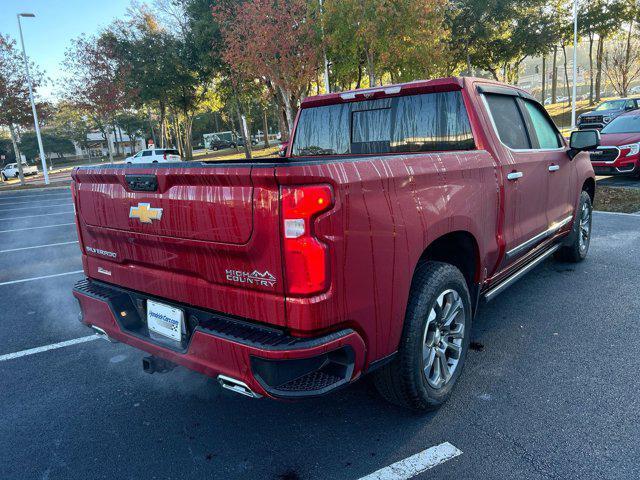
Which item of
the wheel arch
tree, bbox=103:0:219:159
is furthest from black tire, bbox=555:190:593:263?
tree, bbox=103:0:219:159

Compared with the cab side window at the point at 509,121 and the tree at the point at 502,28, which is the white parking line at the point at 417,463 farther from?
the tree at the point at 502,28

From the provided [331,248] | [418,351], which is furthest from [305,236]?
[418,351]

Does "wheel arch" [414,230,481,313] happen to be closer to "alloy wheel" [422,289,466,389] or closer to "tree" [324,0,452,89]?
"alloy wheel" [422,289,466,389]

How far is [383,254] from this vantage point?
2.25 metres

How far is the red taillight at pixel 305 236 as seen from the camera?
1.95 metres

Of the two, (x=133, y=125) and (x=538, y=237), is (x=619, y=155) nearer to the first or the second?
(x=538, y=237)

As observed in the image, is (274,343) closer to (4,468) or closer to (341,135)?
(4,468)

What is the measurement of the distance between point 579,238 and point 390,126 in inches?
125

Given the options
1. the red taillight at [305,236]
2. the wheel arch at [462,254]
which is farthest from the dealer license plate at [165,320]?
the wheel arch at [462,254]

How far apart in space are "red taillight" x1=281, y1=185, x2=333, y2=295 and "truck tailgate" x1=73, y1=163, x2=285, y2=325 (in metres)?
0.05

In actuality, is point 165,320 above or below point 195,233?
below

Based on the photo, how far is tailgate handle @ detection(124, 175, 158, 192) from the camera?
2.43 metres

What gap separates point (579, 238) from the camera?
5422mm

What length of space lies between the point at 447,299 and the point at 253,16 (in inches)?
685
